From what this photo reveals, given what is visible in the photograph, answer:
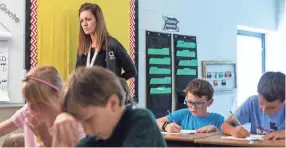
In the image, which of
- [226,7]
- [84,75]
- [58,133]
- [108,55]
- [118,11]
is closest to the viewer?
[84,75]

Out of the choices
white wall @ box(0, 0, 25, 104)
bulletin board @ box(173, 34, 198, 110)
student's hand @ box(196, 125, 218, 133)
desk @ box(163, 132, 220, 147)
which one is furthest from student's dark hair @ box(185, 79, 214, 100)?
bulletin board @ box(173, 34, 198, 110)

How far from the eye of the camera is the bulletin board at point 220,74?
493cm

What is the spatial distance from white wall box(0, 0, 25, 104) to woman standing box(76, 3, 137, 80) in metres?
0.41

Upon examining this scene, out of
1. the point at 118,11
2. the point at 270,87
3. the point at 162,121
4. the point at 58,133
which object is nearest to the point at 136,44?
Result: the point at 118,11

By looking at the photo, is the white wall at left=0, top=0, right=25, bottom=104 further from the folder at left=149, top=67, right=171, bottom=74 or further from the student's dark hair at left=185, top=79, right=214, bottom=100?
the folder at left=149, top=67, right=171, bottom=74

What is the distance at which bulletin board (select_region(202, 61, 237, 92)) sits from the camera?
493 cm

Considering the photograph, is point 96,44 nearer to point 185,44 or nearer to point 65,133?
point 185,44

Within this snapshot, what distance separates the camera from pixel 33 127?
1500mm

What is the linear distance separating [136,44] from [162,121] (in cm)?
123

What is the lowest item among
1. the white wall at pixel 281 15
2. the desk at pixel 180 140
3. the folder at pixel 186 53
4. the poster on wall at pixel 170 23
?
the desk at pixel 180 140

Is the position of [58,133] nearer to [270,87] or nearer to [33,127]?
[33,127]

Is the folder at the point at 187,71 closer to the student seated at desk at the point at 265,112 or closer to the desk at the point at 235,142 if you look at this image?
the student seated at desk at the point at 265,112

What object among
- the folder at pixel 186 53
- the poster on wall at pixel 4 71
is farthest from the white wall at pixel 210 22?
the poster on wall at pixel 4 71

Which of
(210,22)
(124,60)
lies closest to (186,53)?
(210,22)
